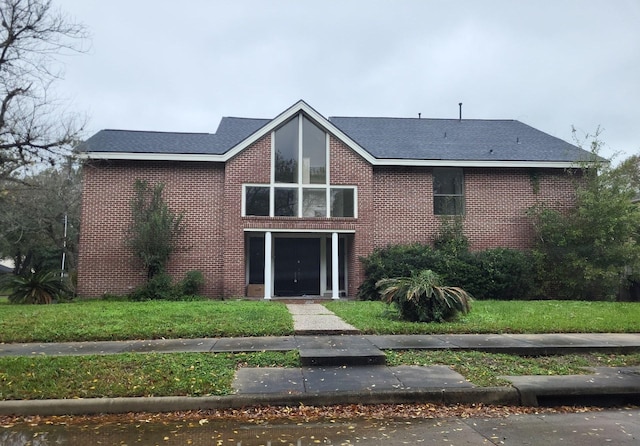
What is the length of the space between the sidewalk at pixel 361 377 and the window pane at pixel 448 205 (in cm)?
891

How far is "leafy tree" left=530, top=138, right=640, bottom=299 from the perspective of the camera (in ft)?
51.3

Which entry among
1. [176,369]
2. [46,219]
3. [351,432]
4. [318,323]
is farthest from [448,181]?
[46,219]

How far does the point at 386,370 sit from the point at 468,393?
1.25 meters

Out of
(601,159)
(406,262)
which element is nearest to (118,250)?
(406,262)

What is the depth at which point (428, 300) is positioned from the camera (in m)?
9.83

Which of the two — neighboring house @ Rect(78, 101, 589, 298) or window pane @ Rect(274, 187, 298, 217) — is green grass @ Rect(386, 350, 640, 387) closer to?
neighboring house @ Rect(78, 101, 589, 298)

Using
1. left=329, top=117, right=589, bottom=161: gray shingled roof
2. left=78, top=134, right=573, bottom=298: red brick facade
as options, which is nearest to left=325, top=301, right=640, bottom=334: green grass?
left=78, top=134, right=573, bottom=298: red brick facade

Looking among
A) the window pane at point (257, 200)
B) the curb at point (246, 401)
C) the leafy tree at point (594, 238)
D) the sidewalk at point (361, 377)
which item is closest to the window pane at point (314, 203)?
the window pane at point (257, 200)

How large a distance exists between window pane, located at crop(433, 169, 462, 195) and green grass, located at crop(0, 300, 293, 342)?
8.32 meters

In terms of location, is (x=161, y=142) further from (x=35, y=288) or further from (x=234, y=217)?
(x=35, y=288)

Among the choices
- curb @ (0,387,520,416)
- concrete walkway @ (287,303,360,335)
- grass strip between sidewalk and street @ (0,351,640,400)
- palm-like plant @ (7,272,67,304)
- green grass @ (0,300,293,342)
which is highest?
palm-like plant @ (7,272,67,304)

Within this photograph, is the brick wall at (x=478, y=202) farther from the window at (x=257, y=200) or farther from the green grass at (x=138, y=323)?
the green grass at (x=138, y=323)

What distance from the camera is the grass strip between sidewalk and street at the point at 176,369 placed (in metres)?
5.48

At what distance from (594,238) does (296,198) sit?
10030 mm
